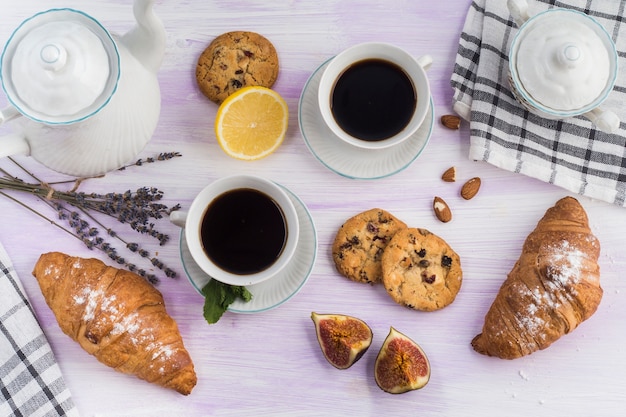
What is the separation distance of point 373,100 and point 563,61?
0.54m

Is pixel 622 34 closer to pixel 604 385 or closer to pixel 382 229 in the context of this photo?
pixel 382 229

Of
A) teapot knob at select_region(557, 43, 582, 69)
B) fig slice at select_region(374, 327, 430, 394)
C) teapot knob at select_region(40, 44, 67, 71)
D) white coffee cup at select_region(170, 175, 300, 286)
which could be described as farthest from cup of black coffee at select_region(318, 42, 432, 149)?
teapot knob at select_region(40, 44, 67, 71)

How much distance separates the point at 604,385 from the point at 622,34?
1.10 m

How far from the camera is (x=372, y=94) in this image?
6.20 ft

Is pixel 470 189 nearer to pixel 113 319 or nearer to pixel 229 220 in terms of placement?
pixel 229 220

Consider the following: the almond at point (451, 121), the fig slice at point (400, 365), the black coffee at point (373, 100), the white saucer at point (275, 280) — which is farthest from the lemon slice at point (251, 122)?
the fig slice at point (400, 365)

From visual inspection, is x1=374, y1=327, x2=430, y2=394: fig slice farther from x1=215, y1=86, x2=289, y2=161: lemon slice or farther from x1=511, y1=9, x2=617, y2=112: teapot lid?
x1=511, y1=9, x2=617, y2=112: teapot lid

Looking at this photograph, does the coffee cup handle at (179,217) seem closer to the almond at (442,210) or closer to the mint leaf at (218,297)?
the mint leaf at (218,297)

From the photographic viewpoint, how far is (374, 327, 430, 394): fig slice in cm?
189

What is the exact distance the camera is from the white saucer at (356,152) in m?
1.95

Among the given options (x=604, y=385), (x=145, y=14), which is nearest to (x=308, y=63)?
(x=145, y=14)

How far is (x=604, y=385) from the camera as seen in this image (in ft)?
6.56

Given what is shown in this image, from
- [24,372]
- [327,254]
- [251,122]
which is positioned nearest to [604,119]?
[327,254]

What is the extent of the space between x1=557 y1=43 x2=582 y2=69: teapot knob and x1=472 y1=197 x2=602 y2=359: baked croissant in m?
0.44
